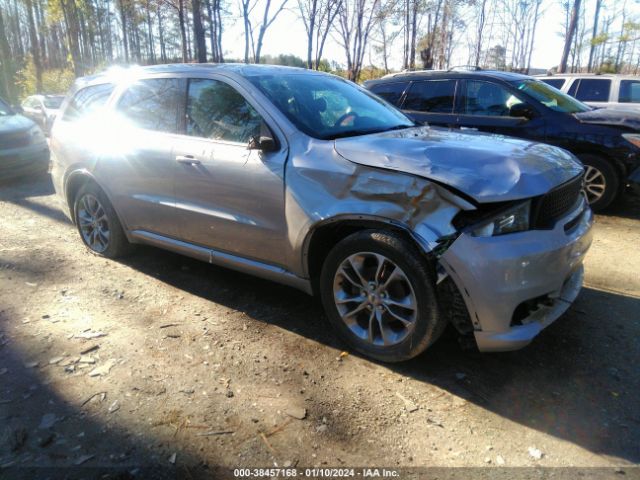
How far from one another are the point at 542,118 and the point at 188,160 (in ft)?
15.4

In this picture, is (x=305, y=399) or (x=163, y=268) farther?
(x=163, y=268)

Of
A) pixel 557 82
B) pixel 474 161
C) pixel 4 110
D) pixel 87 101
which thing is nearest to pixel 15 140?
pixel 4 110

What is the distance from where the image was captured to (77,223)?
500 cm

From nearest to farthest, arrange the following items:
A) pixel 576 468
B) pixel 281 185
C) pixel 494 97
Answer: pixel 576 468, pixel 281 185, pixel 494 97

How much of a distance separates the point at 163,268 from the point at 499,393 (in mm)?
3246

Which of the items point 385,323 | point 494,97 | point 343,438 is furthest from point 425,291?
point 494,97

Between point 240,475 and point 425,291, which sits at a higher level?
point 425,291

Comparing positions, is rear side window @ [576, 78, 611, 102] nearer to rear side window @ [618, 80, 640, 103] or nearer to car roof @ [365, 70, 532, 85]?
rear side window @ [618, 80, 640, 103]

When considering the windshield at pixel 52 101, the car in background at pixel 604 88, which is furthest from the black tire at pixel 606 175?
the windshield at pixel 52 101

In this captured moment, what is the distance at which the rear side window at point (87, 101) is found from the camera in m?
4.55

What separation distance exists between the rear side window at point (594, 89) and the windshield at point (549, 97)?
11.0 ft

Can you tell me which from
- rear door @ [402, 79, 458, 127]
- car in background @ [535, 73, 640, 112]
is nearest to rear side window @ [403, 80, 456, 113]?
rear door @ [402, 79, 458, 127]

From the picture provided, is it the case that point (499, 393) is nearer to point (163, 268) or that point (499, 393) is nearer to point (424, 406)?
point (424, 406)

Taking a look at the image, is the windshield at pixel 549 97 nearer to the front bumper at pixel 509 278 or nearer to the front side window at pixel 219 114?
the front bumper at pixel 509 278
